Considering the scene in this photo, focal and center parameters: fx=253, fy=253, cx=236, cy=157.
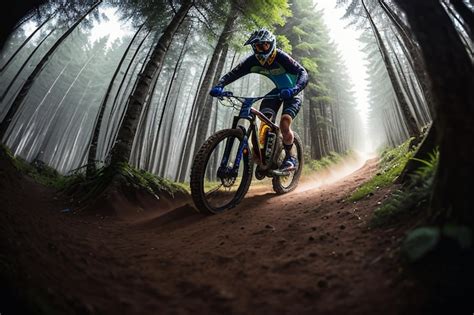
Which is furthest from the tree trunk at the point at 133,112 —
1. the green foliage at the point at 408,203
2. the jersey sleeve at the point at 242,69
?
the green foliage at the point at 408,203

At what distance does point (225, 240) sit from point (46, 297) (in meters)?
1.76

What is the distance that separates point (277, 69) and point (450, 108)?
3745 millimetres

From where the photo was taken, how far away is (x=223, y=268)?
2.23 metres

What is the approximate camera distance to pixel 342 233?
2.52 metres

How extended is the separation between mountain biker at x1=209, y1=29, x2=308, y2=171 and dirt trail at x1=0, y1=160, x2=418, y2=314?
2.34 meters

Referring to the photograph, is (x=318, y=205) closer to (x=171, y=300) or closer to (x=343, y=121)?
(x=171, y=300)

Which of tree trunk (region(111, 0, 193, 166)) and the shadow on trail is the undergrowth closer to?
tree trunk (region(111, 0, 193, 166))

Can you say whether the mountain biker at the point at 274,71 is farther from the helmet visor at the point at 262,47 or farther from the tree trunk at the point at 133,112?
the tree trunk at the point at 133,112

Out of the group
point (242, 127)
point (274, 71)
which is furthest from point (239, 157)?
point (274, 71)

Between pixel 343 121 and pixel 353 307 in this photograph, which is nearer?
pixel 353 307

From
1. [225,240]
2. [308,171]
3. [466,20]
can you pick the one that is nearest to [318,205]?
[225,240]

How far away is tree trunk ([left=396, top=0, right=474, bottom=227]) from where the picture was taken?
5.25 ft

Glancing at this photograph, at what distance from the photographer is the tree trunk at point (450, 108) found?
160 centimetres

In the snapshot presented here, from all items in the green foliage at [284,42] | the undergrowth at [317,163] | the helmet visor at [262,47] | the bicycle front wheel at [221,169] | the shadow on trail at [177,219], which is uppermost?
the green foliage at [284,42]
